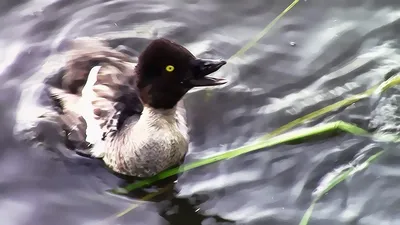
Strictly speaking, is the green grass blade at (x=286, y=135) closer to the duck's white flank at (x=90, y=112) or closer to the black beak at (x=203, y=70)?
the duck's white flank at (x=90, y=112)

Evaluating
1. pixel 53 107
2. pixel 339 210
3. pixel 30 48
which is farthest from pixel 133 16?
pixel 339 210

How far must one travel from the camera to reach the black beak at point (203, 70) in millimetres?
3535

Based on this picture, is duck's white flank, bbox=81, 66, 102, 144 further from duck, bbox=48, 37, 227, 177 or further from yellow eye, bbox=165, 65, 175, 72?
yellow eye, bbox=165, 65, 175, 72

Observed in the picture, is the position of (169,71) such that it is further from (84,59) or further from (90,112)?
(84,59)

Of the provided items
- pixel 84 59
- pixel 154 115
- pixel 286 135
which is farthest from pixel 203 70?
pixel 84 59

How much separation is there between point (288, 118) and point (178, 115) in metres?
0.70

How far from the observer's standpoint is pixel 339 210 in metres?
3.72

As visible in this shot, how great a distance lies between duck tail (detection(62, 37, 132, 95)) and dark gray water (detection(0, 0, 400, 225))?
0.15m

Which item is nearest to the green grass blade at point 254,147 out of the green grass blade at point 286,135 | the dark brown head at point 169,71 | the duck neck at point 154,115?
the green grass blade at point 286,135

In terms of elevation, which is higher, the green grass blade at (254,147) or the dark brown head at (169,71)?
the dark brown head at (169,71)

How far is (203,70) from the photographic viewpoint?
3.54m

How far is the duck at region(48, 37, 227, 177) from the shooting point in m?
3.55

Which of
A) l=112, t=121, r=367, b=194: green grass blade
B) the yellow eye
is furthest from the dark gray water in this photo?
the yellow eye

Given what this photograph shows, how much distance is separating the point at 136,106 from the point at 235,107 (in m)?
0.72
